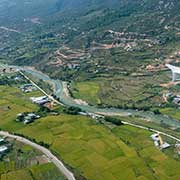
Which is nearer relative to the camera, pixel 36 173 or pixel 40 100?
pixel 36 173

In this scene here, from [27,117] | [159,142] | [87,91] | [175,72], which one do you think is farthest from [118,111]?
[175,72]

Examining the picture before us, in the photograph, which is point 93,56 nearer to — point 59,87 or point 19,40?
point 59,87

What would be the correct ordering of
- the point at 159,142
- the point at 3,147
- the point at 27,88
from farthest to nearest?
the point at 27,88 < the point at 159,142 < the point at 3,147

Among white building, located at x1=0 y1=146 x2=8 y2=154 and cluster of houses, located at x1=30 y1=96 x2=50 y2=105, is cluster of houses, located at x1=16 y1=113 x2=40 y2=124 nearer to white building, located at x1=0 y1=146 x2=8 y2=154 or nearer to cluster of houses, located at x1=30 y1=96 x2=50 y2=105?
cluster of houses, located at x1=30 y1=96 x2=50 y2=105

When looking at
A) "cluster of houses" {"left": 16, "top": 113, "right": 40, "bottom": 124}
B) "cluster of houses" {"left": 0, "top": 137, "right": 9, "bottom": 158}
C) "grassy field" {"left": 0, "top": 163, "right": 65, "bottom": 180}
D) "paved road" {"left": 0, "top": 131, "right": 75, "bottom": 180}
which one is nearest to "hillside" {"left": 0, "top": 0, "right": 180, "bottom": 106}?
"cluster of houses" {"left": 16, "top": 113, "right": 40, "bottom": 124}

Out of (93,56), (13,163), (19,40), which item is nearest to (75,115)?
(13,163)

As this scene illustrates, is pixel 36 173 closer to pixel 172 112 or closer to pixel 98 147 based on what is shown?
pixel 98 147

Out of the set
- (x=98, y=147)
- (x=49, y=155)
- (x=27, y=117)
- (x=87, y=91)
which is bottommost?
(x=87, y=91)
